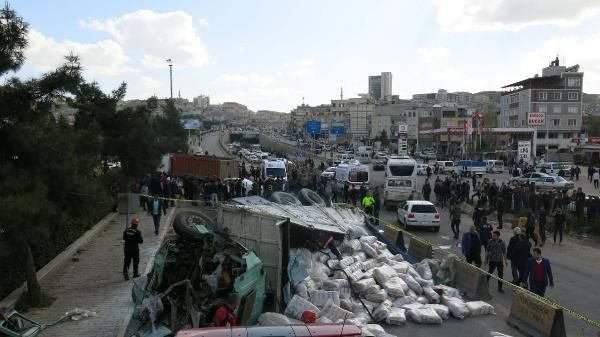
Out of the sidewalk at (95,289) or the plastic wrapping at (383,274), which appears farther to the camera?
the plastic wrapping at (383,274)

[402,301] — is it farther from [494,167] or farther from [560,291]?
[494,167]

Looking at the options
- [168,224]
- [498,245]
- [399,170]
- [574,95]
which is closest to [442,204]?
[399,170]

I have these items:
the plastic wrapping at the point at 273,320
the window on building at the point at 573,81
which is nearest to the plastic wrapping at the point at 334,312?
the plastic wrapping at the point at 273,320

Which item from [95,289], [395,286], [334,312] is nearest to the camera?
[334,312]

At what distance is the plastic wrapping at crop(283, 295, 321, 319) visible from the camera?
10781 mm

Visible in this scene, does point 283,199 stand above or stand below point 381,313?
above

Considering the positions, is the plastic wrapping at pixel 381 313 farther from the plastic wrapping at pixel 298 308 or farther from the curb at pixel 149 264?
the curb at pixel 149 264

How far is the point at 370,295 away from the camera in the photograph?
40.0 ft

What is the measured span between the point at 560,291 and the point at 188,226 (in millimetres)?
9224

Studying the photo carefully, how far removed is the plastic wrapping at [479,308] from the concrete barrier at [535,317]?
49 cm

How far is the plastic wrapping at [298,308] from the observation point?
10781 mm

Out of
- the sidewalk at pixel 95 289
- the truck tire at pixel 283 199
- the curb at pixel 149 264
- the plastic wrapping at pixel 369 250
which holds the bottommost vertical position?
the sidewalk at pixel 95 289

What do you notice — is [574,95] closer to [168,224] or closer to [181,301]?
[168,224]

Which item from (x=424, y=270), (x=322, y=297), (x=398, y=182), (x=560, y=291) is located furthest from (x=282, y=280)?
(x=398, y=182)
